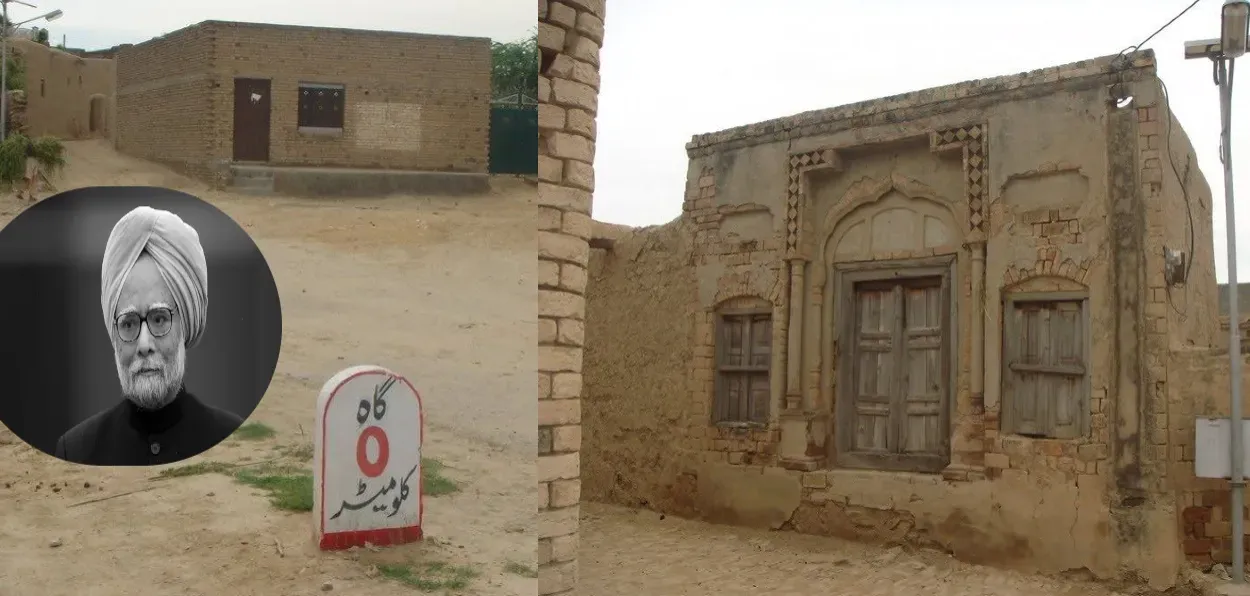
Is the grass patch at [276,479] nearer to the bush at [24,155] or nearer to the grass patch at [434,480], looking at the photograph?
the grass patch at [434,480]

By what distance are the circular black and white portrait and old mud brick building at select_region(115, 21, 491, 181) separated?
0.37 metres

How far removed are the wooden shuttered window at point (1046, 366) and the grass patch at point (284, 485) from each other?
238 inches

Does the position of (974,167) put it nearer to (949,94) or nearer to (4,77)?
(949,94)

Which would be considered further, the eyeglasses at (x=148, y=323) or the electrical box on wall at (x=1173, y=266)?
the electrical box on wall at (x=1173, y=266)

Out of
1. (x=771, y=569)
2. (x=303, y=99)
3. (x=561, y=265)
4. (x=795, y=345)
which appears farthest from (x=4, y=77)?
(x=795, y=345)

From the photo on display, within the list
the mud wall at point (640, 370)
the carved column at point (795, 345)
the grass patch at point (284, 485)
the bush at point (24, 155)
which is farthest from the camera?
the mud wall at point (640, 370)

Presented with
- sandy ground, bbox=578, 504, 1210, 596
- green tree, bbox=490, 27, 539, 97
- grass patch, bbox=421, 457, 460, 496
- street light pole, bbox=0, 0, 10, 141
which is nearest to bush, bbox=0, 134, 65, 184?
street light pole, bbox=0, 0, 10, 141

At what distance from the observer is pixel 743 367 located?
10711 millimetres

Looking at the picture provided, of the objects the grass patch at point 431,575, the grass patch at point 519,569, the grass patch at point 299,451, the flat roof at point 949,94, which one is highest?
the flat roof at point 949,94

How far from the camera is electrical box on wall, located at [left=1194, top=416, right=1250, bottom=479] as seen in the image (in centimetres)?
755

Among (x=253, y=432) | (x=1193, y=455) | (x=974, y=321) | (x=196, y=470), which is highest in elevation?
(x=974, y=321)

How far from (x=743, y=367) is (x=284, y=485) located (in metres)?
6.30

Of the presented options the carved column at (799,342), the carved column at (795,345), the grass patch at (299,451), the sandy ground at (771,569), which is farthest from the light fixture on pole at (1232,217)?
the grass patch at (299,451)

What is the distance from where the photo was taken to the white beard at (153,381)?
4727 millimetres
